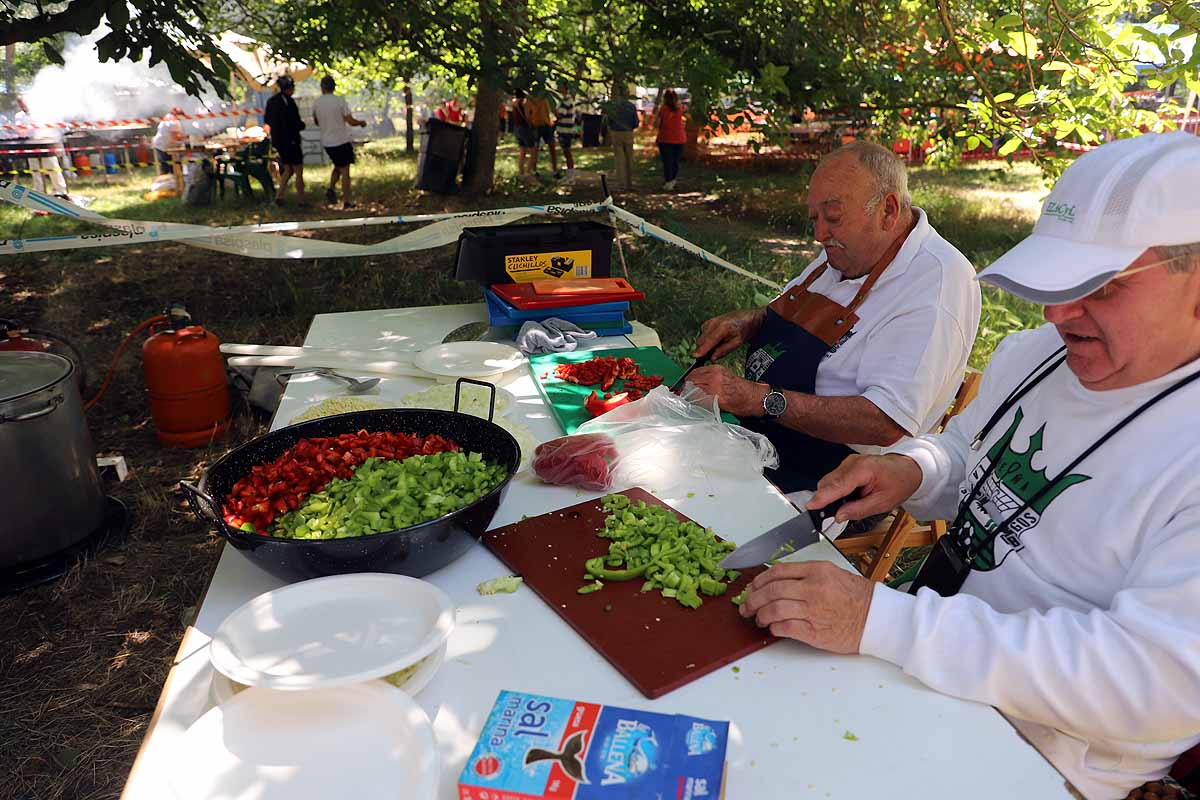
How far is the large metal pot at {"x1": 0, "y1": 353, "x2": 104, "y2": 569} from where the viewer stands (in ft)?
10.5

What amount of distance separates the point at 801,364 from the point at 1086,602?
1449mm

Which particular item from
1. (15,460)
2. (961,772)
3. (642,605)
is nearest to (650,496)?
(642,605)

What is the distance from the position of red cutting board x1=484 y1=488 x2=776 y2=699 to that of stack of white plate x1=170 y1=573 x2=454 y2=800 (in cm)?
28

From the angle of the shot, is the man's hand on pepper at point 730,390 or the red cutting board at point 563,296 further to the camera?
the red cutting board at point 563,296

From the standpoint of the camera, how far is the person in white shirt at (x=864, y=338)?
2.54m

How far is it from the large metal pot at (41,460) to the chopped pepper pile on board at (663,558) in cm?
270

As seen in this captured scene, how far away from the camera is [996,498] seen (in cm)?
170

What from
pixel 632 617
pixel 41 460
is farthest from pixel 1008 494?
pixel 41 460

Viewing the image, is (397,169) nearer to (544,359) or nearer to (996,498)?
(544,359)

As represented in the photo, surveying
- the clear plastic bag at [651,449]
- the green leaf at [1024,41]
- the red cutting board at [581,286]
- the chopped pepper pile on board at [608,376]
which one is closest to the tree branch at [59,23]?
the red cutting board at [581,286]

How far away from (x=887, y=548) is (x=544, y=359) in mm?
1378

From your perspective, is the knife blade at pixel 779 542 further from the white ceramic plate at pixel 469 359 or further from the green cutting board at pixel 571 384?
the white ceramic plate at pixel 469 359

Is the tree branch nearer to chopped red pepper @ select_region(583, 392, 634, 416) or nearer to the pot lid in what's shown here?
the pot lid

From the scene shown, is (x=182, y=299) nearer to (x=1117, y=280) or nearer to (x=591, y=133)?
(x=1117, y=280)
